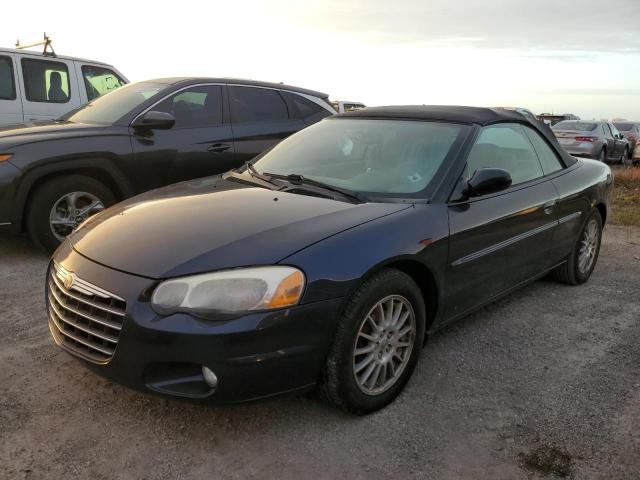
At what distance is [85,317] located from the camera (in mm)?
2604

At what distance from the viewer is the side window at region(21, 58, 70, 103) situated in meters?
7.84

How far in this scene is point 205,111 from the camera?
601 centimetres

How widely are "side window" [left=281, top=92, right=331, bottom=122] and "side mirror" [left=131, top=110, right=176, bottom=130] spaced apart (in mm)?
1631

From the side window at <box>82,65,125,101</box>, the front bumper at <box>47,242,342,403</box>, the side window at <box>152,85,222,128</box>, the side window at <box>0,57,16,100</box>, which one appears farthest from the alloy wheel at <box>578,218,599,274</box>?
the side window at <box>0,57,16,100</box>

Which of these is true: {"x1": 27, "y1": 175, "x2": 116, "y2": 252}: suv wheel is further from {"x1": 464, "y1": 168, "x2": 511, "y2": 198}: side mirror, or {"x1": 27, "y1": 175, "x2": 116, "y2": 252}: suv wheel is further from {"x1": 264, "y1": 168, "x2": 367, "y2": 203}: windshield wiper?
{"x1": 464, "y1": 168, "x2": 511, "y2": 198}: side mirror

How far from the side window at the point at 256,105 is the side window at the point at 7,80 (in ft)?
11.3

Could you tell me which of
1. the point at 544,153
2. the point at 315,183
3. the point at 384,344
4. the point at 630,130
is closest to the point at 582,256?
the point at 544,153

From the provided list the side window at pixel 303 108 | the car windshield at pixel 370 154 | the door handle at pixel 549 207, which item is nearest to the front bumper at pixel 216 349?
the car windshield at pixel 370 154

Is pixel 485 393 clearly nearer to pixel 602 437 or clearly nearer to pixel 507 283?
pixel 602 437

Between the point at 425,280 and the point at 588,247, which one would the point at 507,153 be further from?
the point at 588,247

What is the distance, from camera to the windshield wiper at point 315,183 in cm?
324

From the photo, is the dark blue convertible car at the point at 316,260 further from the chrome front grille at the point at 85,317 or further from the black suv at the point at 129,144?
the black suv at the point at 129,144

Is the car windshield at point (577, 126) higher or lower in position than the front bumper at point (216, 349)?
higher

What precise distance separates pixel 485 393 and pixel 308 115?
4.43 meters
